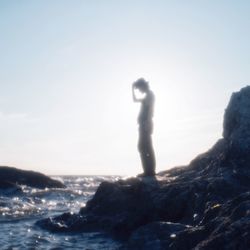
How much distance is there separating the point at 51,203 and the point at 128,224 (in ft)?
27.0

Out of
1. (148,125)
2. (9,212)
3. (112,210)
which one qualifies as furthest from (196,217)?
(9,212)

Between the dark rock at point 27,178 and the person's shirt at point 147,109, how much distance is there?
14.2 m

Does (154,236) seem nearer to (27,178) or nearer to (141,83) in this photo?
(141,83)

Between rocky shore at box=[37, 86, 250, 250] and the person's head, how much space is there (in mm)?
2659

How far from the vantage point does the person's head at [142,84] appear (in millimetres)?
14438

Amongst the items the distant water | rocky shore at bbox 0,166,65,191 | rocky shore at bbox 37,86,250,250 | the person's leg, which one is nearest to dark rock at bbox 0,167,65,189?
rocky shore at bbox 0,166,65,191

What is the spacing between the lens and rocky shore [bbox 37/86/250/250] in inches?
339

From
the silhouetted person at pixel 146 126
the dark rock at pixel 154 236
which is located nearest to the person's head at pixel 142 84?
the silhouetted person at pixel 146 126

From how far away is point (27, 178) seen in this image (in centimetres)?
2809

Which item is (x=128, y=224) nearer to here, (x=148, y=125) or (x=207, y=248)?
(x=148, y=125)

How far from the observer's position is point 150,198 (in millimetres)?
11633

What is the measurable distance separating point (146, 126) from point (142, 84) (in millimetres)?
1333

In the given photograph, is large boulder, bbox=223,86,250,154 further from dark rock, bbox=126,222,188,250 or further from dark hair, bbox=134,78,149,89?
dark rock, bbox=126,222,188,250

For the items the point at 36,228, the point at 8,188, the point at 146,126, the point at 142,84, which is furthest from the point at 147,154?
the point at 8,188
